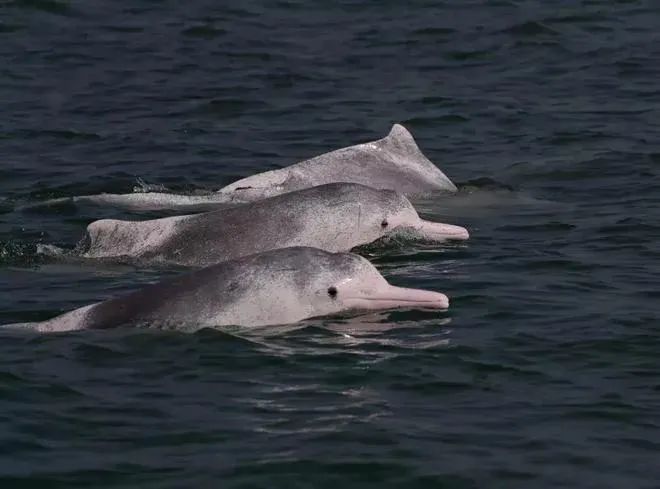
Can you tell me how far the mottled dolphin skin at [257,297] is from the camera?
1334cm

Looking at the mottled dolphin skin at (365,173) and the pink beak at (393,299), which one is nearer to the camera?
the pink beak at (393,299)

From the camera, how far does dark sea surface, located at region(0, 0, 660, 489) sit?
35.8 feet

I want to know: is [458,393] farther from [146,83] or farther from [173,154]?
[146,83]

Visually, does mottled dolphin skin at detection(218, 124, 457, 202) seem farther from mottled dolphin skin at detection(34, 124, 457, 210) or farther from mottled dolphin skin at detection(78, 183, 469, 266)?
mottled dolphin skin at detection(78, 183, 469, 266)

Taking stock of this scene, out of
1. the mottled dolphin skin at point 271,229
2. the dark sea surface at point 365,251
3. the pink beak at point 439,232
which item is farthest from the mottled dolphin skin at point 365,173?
the pink beak at point 439,232

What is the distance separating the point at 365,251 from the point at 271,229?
3.07ft

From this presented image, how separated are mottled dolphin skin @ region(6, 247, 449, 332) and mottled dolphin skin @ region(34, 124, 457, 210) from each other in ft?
15.7

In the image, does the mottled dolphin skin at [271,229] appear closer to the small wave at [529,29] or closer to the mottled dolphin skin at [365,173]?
the mottled dolphin skin at [365,173]

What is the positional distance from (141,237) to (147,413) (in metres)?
5.20

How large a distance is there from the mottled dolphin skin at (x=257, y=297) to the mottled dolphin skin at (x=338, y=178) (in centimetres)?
480

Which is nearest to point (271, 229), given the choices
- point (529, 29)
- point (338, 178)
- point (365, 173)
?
point (338, 178)

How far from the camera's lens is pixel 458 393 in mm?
11930

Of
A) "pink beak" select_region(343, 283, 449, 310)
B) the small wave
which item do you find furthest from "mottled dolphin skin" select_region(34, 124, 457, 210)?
the small wave

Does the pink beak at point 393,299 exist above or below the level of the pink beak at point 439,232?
above
